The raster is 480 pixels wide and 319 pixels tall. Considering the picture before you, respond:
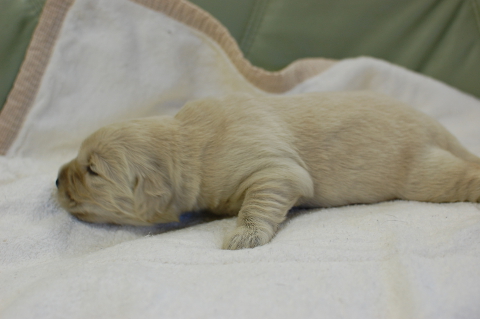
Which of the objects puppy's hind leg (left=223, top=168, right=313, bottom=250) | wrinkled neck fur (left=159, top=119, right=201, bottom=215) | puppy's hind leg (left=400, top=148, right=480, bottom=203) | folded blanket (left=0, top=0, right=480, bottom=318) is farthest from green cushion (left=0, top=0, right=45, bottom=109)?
puppy's hind leg (left=400, top=148, right=480, bottom=203)

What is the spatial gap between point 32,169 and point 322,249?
2.15 metres

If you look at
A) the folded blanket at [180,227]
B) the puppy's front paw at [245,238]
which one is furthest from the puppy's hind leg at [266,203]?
the folded blanket at [180,227]

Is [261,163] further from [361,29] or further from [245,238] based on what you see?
[361,29]

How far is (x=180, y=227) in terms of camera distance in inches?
97.1

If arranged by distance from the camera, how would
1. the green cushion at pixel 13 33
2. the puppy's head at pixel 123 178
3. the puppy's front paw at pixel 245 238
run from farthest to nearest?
the green cushion at pixel 13 33, the puppy's head at pixel 123 178, the puppy's front paw at pixel 245 238

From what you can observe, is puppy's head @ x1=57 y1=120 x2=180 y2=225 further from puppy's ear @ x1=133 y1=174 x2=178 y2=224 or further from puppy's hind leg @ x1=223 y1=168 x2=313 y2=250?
puppy's hind leg @ x1=223 y1=168 x2=313 y2=250

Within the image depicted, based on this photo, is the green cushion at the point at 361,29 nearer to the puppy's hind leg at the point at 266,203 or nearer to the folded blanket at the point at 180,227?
the folded blanket at the point at 180,227

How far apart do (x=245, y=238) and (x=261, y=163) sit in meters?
0.47

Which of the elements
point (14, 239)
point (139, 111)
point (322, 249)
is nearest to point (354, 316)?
point (322, 249)

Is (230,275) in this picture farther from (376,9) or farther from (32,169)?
(376,9)

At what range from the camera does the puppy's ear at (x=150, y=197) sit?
2.20 m

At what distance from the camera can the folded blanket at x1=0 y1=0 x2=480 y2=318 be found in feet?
4.95

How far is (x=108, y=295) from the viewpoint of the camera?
1534 mm

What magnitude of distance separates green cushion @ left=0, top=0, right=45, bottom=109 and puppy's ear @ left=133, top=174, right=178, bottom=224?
1419 mm
